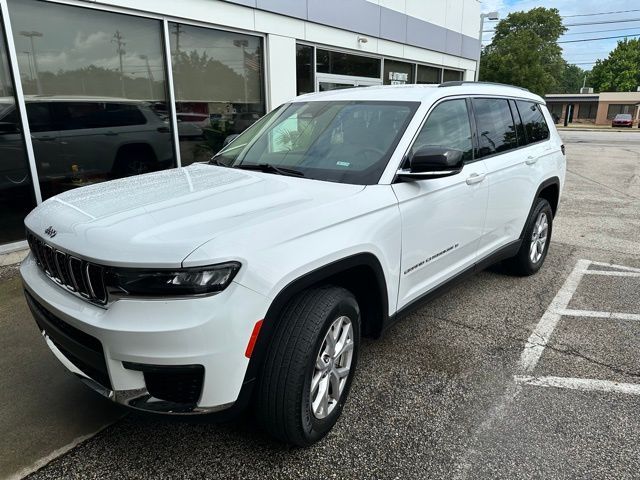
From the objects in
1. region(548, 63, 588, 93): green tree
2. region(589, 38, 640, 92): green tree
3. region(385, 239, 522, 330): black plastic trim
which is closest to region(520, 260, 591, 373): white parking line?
region(385, 239, 522, 330): black plastic trim

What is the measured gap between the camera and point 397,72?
11.9 meters

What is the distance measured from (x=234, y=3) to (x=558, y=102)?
238 ft

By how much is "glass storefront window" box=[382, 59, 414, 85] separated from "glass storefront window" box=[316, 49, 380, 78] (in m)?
0.45

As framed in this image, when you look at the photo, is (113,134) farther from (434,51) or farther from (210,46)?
(434,51)

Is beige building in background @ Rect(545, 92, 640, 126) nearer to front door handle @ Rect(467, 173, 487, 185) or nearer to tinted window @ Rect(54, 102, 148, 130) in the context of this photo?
tinted window @ Rect(54, 102, 148, 130)

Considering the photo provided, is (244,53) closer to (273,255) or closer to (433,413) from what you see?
(273,255)

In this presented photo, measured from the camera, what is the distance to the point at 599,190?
10828 millimetres

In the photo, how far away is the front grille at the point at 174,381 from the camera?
197cm

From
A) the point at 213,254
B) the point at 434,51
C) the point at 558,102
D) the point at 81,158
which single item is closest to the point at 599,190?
the point at 434,51

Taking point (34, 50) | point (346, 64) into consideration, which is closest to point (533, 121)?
point (34, 50)

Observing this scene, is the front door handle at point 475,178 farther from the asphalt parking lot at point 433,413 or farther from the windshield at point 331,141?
the asphalt parking lot at point 433,413

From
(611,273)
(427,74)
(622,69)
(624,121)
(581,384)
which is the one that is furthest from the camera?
(622,69)

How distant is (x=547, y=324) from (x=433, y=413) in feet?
5.58

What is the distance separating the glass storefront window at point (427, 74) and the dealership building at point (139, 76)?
324 cm
